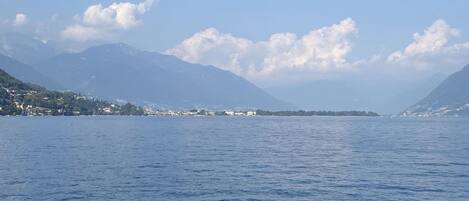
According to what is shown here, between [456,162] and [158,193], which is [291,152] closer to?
[456,162]

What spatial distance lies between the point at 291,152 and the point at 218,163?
836 inches

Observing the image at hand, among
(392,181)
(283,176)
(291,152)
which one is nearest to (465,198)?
(392,181)

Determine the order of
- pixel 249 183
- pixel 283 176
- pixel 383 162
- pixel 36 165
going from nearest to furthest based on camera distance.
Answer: pixel 249 183 < pixel 283 176 < pixel 36 165 < pixel 383 162

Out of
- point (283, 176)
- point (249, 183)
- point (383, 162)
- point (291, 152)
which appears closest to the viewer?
point (249, 183)

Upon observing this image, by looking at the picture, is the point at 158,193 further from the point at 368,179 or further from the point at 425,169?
the point at 425,169

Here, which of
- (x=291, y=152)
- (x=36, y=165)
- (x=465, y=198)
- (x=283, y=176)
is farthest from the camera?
(x=291, y=152)

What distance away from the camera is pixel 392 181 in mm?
59906

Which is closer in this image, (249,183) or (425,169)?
(249,183)

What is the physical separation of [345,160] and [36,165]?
1561 inches

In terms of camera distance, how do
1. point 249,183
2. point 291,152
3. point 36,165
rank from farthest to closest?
point 291,152 < point 36,165 < point 249,183

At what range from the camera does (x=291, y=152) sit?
9250cm

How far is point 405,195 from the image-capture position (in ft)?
Result: 170

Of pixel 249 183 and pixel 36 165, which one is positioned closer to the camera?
pixel 249 183

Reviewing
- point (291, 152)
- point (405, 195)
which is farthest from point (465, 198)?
point (291, 152)
